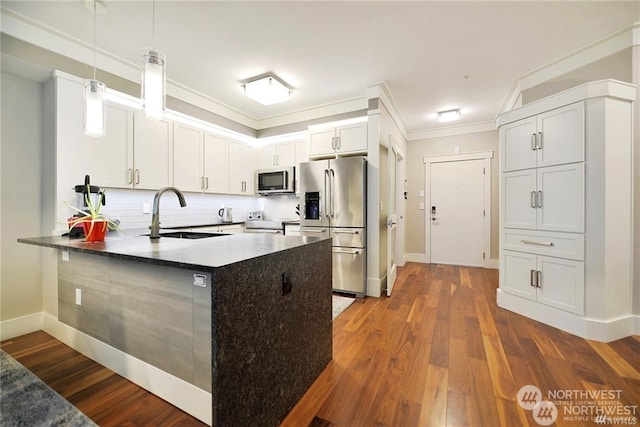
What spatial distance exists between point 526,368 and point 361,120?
325 cm

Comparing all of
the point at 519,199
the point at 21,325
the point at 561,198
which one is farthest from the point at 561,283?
the point at 21,325

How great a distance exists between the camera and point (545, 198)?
266cm

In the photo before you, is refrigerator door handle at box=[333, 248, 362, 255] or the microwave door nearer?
refrigerator door handle at box=[333, 248, 362, 255]

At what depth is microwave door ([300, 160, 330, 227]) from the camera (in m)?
3.58

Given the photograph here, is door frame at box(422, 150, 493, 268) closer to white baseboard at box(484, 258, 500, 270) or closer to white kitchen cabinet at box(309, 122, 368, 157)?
white baseboard at box(484, 258, 500, 270)

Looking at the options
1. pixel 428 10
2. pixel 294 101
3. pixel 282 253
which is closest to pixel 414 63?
pixel 428 10

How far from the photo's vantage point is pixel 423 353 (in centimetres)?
208

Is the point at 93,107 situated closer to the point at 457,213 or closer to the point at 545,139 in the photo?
the point at 545,139

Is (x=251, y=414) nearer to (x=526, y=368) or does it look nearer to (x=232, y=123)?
(x=526, y=368)

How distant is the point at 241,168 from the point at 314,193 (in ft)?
5.00

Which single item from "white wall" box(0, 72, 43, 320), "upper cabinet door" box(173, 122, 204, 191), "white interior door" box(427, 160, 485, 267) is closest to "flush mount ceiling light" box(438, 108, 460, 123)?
"white interior door" box(427, 160, 485, 267)

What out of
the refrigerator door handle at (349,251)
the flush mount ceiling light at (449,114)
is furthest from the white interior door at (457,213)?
the refrigerator door handle at (349,251)

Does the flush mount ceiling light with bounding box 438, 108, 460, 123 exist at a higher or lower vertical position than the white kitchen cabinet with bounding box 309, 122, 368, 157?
higher

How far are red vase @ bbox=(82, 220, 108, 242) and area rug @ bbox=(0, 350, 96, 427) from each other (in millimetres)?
977
